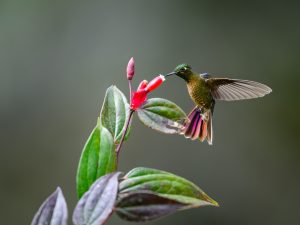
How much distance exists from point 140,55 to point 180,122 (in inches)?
85.2

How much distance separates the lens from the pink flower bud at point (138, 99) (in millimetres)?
892

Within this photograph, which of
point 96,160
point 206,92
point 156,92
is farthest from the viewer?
point 156,92

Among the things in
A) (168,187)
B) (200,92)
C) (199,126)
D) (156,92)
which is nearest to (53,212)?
(168,187)

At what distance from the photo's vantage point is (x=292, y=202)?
311cm

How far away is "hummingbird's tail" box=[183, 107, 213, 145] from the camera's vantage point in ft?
3.31

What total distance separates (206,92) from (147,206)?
56cm

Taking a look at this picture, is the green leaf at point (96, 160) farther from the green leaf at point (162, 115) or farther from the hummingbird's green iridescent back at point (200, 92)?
the hummingbird's green iridescent back at point (200, 92)

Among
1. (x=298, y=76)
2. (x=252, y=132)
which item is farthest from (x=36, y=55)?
(x=298, y=76)

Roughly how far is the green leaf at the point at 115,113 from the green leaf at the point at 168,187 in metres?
0.19

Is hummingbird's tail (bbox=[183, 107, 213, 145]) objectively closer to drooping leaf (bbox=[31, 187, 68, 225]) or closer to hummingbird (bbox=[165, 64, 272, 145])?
hummingbird (bbox=[165, 64, 272, 145])

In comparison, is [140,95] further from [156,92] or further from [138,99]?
[156,92]

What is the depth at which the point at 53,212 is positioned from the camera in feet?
2.30

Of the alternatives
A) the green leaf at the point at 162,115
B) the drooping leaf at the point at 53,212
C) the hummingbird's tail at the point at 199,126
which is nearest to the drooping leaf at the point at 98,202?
the drooping leaf at the point at 53,212

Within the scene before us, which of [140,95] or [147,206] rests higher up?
[140,95]
